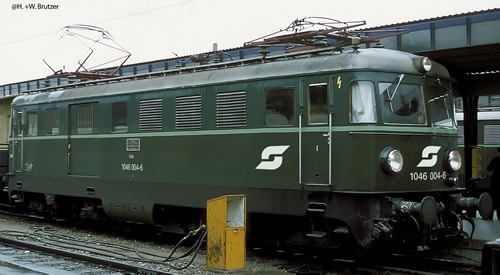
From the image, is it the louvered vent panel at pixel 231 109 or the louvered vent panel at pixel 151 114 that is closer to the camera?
the louvered vent panel at pixel 231 109

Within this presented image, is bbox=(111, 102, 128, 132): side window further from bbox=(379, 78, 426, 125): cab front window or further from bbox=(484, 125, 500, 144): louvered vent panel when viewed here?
bbox=(484, 125, 500, 144): louvered vent panel

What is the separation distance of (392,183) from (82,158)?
7860mm

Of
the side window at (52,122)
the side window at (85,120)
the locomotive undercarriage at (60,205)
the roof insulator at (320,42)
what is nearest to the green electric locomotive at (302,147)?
the roof insulator at (320,42)

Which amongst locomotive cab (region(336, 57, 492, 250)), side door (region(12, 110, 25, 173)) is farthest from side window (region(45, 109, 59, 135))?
locomotive cab (region(336, 57, 492, 250))

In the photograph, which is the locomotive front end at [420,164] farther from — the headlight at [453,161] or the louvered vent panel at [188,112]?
the louvered vent panel at [188,112]

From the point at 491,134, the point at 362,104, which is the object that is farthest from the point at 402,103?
the point at 491,134

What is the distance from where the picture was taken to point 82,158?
15.2 metres

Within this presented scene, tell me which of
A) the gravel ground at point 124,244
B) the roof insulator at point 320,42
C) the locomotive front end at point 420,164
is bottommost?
the gravel ground at point 124,244

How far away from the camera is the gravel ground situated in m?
10.7

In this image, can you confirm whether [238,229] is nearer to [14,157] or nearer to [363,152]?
[363,152]

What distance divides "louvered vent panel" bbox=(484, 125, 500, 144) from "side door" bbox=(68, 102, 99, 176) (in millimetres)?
12494

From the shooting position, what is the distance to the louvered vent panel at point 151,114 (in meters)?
13.3

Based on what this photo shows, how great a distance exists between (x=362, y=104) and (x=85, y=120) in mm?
7505

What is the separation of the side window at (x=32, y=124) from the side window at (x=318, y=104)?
362 inches
